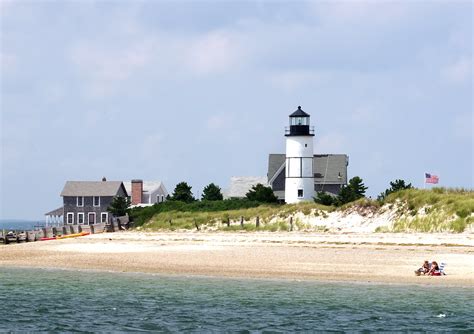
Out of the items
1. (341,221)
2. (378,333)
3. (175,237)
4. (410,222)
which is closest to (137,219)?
(175,237)

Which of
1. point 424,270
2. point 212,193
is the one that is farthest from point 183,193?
point 424,270

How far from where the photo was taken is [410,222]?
45031mm

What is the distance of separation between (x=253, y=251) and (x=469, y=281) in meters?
11.8

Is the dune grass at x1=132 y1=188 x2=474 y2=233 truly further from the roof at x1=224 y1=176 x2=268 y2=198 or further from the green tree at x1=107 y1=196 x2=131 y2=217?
the roof at x1=224 y1=176 x2=268 y2=198

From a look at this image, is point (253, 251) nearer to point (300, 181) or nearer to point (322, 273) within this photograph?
point (322, 273)

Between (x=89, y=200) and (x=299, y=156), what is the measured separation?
2821 centimetres

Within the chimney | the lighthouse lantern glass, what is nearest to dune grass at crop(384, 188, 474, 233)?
the lighthouse lantern glass

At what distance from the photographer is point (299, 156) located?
67.8m

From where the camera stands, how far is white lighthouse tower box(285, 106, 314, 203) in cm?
6750

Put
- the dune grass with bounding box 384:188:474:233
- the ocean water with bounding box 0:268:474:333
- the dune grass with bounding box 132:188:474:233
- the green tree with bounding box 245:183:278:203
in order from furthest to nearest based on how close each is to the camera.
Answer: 1. the green tree with bounding box 245:183:278:203
2. the dune grass with bounding box 132:188:474:233
3. the dune grass with bounding box 384:188:474:233
4. the ocean water with bounding box 0:268:474:333

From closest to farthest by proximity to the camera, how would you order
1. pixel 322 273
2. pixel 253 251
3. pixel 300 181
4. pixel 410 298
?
1. pixel 410 298
2. pixel 322 273
3. pixel 253 251
4. pixel 300 181

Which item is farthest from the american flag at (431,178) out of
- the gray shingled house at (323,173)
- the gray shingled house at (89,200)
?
the gray shingled house at (89,200)

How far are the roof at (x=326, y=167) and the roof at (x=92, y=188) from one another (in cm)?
1651

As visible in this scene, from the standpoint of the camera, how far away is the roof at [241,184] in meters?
85.5
